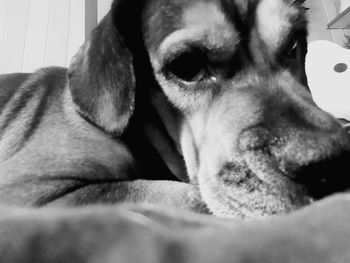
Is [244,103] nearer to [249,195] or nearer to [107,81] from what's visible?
[249,195]

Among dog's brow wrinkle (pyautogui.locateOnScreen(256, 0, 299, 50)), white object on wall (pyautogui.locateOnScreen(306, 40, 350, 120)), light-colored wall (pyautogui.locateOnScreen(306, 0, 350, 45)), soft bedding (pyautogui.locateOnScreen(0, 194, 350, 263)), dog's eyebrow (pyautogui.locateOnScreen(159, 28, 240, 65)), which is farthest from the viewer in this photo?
light-colored wall (pyautogui.locateOnScreen(306, 0, 350, 45))

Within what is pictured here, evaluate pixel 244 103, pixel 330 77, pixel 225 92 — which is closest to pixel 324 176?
pixel 244 103

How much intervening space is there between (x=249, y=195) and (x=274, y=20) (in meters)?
0.62

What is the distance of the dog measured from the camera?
0.87 m

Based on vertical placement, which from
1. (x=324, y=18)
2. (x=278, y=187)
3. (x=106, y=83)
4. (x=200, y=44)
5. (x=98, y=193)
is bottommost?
(x=98, y=193)

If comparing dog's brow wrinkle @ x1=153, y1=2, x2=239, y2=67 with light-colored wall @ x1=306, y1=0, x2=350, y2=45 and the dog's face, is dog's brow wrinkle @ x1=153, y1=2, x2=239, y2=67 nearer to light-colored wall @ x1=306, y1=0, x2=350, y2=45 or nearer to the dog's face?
the dog's face

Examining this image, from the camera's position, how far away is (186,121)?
3.92 ft

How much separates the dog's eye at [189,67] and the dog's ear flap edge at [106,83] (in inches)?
5.2

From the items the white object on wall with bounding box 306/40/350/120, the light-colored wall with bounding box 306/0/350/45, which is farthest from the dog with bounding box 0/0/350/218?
the light-colored wall with bounding box 306/0/350/45

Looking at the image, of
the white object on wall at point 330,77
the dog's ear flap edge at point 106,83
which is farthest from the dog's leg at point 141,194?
the white object on wall at point 330,77

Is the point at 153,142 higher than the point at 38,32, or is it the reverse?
the point at 38,32

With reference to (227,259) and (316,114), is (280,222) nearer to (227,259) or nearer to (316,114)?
(227,259)

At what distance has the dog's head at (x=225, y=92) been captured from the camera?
0.84m

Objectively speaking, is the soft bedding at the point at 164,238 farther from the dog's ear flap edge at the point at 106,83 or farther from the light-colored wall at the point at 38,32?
the light-colored wall at the point at 38,32
